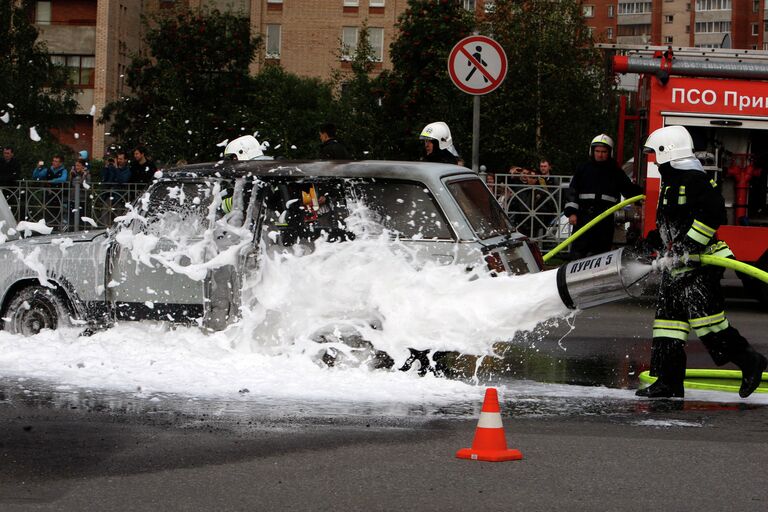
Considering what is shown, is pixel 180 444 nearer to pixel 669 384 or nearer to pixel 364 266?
pixel 364 266

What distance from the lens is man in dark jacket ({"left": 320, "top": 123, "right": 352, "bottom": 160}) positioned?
12.9m

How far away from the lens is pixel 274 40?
258ft

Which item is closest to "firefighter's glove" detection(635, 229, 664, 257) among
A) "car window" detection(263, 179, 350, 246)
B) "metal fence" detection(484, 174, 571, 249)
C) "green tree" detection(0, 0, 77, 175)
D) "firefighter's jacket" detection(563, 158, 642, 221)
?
"car window" detection(263, 179, 350, 246)

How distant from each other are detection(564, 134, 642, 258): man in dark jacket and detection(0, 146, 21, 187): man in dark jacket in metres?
11.0

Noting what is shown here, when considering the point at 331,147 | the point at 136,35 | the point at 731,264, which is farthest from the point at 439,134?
the point at 136,35

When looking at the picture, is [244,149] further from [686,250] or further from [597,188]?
[597,188]

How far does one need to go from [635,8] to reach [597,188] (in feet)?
407

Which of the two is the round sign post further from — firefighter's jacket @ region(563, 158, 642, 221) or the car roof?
the car roof

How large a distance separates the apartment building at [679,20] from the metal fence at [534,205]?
361 ft

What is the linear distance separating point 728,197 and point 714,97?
111 centimetres

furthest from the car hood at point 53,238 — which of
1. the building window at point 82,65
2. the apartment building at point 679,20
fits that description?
the apartment building at point 679,20

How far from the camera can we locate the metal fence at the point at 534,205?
1955cm

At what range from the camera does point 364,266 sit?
29.2 ft

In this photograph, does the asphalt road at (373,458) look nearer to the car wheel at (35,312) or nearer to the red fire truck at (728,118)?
the car wheel at (35,312)
